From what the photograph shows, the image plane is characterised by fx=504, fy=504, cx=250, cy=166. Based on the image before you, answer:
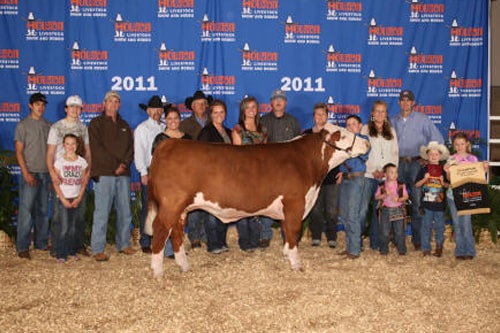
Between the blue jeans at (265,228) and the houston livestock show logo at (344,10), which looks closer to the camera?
the blue jeans at (265,228)

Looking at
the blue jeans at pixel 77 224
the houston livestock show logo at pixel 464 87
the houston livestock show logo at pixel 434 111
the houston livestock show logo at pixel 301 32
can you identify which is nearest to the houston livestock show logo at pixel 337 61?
the houston livestock show logo at pixel 301 32

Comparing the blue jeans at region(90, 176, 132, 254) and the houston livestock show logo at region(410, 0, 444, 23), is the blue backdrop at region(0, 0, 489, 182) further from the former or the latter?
the blue jeans at region(90, 176, 132, 254)

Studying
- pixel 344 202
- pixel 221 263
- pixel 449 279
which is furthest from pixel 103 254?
pixel 449 279

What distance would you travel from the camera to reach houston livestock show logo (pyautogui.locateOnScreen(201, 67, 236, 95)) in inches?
307

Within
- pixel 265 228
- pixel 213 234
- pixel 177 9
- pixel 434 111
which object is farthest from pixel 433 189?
pixel 177 9

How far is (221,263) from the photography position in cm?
580

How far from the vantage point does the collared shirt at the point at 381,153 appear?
604 centimetres

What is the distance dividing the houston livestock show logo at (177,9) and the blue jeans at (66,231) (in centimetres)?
343

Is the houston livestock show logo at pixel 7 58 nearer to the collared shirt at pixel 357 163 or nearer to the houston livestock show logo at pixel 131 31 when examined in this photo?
the houston livestock show logo at pixel 131 31

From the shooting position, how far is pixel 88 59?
25.0ft

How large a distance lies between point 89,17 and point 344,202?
186 inches

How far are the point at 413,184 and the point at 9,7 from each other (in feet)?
20.8

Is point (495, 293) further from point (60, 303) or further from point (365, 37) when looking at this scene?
point (365, 37)

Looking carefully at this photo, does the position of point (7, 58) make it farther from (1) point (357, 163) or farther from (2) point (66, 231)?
(1) point (357, 163)
